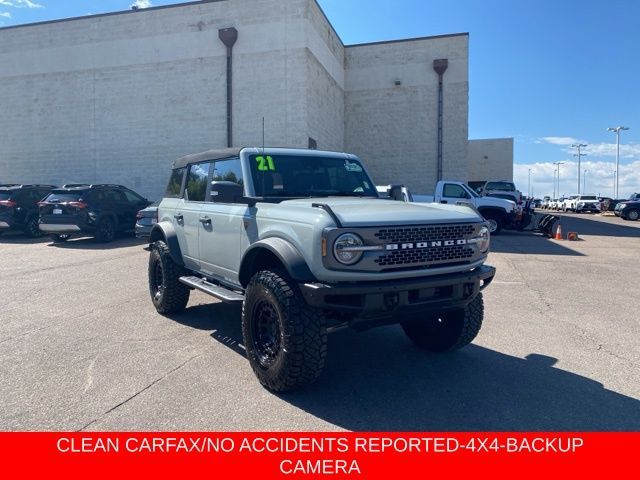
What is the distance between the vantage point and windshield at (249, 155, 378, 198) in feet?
15.6

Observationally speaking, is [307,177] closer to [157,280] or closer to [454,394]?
[454,394]

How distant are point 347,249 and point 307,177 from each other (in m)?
1.80

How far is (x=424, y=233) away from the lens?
12.1ft

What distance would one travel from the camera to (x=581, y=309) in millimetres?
6785

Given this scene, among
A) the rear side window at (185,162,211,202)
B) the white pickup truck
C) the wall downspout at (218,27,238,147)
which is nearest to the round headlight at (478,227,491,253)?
the rear side window at (185,162,211,202)

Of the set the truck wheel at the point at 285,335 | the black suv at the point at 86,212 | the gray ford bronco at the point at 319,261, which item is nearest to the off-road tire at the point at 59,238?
the black suv at the point at 86,212

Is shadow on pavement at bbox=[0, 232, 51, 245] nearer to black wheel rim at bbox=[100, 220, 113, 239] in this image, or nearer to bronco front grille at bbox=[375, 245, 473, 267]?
black wheel rim at bbox=[100, 220, 113, 239]

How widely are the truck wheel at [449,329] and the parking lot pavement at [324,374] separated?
0.49ft

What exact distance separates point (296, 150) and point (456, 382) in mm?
2900

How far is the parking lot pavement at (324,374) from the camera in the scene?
3387 millimetres

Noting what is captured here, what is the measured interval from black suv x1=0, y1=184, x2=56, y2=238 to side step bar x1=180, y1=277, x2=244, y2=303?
12.8 metres
